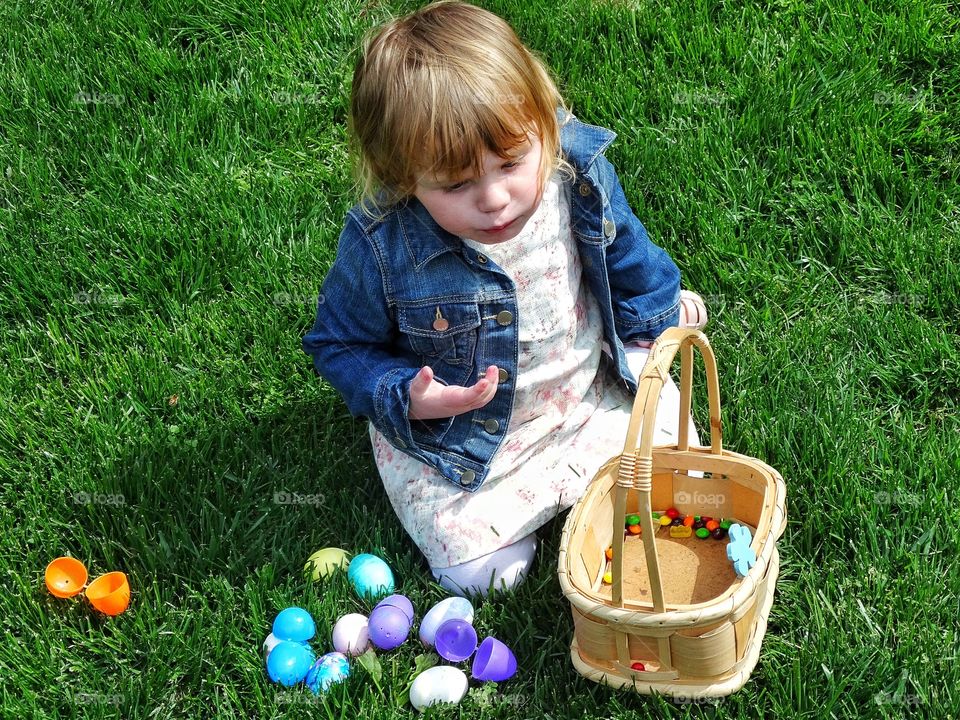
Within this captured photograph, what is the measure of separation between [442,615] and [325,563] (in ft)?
1.10

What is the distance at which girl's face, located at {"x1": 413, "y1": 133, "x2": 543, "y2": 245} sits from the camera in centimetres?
220

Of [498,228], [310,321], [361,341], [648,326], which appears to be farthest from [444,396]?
[310,321]

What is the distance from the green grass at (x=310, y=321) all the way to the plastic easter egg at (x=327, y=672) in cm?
4

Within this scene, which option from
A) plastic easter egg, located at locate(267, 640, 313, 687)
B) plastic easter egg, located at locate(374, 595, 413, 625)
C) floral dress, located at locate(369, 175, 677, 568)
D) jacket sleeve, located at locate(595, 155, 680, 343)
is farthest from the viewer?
jacket sleeve, located at locate(595, 155, 680, 343)

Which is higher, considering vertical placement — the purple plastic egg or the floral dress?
the floral dress

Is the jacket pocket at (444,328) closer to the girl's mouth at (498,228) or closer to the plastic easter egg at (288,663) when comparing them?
the girl's mouth at (498,228)

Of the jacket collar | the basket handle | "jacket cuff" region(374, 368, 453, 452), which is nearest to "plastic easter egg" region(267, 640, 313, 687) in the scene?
"jacket cuff" region(374, 368, 453, 452)

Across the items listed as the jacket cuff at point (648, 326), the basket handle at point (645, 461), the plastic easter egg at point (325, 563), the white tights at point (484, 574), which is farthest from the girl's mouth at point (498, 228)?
the plastic easter egg at point (325, 563)

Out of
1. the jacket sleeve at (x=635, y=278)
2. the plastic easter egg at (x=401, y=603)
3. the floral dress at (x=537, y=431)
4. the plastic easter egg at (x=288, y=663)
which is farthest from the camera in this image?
the jacket sleeve at (x=635, y=278)

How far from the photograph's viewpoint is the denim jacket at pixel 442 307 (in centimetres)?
249

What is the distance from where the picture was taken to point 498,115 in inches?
84.7

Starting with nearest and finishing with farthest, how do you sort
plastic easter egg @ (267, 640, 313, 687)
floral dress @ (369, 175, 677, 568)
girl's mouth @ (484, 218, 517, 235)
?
girl's mouth @ (484, 218, 517, 235) → plastic easter egg @ (267, 640, 313, 687) → floral dress @ (369, 175, 677, 568)

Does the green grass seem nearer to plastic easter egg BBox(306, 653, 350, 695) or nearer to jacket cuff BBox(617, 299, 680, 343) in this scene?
plastic easter egg BBox(306, 653, 350, 695)

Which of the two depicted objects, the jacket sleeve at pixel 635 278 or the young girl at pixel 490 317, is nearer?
the young girl at pixel 490 317
